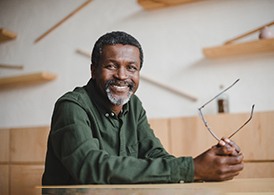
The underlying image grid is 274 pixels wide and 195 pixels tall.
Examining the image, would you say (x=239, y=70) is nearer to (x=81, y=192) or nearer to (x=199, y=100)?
(x=199, y=100)

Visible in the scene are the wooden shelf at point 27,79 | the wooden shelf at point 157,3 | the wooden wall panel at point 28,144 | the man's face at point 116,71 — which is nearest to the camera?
the man's face at point 116,71

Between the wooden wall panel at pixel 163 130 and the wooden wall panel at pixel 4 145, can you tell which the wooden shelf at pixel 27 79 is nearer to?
the wooden wall panel at pixel 4 145

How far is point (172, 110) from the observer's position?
104 inches

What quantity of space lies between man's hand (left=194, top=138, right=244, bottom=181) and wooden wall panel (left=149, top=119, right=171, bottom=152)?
1.38m

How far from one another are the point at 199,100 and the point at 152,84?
0.41 metres

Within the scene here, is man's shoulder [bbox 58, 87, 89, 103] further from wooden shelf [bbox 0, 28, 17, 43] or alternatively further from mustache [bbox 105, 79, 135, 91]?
wooden shelf [bbox 0, 28, 17, 43]

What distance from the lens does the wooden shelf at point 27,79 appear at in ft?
9.74

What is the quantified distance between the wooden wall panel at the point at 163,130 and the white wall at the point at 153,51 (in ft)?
0.97

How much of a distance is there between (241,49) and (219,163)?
1627 millimetres

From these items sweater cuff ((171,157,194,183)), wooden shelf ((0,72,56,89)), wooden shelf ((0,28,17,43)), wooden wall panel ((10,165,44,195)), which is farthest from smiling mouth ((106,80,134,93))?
wooden shelf ((0,28,17,43))

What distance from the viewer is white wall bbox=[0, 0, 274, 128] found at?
2471 millimetres

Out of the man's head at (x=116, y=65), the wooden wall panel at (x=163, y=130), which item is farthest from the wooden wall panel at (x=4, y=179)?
the man's head at (x=116, y=65)

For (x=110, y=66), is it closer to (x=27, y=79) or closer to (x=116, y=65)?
(x=116, y=65)

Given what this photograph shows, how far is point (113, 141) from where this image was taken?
1304mm
